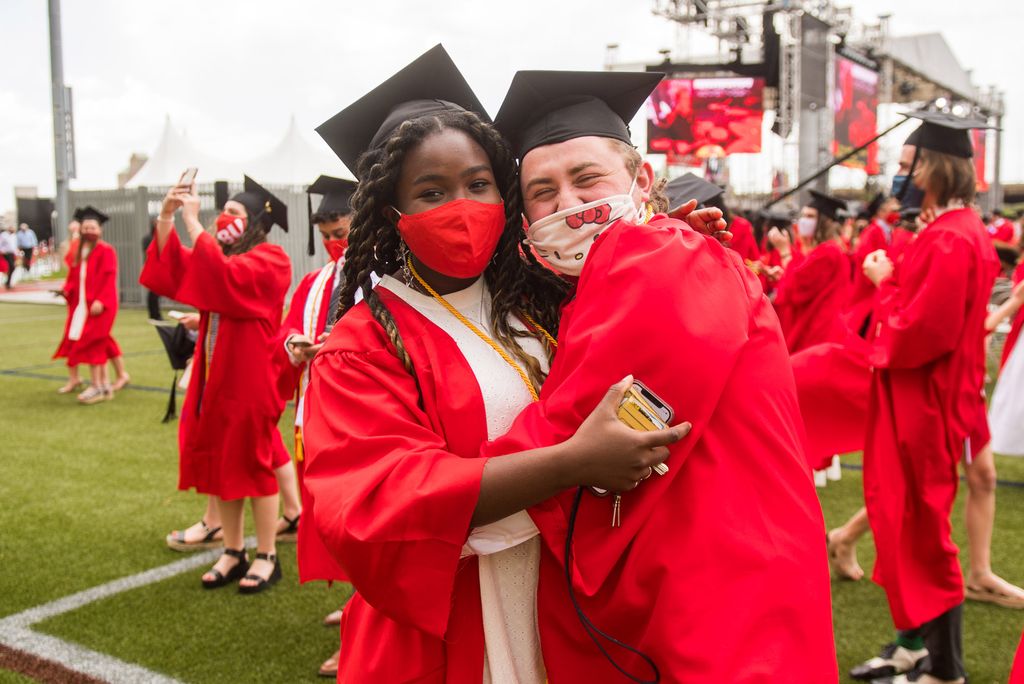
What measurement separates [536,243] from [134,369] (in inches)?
449

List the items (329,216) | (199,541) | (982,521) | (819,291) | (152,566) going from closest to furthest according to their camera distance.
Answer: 1. (982,521)
2. (329,216)
3. (152,566)
4. (199,541)
5. (819,291)

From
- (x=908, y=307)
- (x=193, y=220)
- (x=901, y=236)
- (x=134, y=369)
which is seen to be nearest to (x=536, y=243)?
(x=908, y=307)

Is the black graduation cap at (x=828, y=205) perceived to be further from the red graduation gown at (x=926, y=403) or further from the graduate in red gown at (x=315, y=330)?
the graduate in red gown at (x=315, y=330)

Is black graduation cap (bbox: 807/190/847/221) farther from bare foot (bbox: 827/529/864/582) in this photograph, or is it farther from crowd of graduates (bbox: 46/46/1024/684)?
crowd of graduates (bbox: 46/46/1024/684)

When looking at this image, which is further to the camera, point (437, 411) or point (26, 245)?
point (26, 245)

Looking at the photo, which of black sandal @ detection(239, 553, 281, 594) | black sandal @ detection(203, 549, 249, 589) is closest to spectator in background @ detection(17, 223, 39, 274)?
black sandal @ detection(203, 549, 249, 589)

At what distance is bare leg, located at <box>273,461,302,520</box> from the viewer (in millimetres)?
5277

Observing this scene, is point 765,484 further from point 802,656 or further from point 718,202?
point 718,202

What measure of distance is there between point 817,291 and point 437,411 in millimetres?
5689

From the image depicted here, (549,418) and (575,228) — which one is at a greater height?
(575,228)

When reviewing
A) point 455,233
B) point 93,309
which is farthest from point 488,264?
point 93,309

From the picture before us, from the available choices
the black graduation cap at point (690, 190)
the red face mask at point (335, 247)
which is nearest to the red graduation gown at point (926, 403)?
the black graduation cap at point (690, 190)

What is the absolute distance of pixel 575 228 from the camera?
1637mm

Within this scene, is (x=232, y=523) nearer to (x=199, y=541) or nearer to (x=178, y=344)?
(x=199, y=541)
